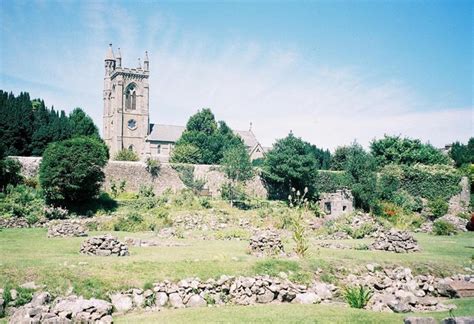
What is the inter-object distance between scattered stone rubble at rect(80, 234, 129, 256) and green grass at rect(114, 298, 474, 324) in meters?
4.90

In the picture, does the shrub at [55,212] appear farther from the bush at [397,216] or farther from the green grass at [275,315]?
the bush at [397,216]

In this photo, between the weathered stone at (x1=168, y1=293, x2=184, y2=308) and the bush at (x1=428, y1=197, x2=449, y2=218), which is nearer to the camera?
→ the weathered stone at (x1=168, y1=293, x2=184, y2=308)

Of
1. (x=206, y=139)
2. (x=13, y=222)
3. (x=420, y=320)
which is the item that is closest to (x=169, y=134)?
(x=206, y=139)

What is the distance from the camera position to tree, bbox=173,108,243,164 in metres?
49.8

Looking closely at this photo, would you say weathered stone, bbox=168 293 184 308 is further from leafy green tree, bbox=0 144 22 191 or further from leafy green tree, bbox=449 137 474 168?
leafy green tree, bbox=449 137 474 168

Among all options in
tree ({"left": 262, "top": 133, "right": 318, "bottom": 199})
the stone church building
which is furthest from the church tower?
tree ({"left": 262, "top": 133, "right": 318, "bottom": 199})

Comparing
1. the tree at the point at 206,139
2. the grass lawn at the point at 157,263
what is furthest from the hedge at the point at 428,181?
the grass lawn at the point at 157,263

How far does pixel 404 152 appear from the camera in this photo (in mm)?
42250

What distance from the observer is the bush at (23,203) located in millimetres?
23766

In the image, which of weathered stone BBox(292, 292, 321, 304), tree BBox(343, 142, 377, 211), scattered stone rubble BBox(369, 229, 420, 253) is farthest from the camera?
tree BBox(343, 142, 377, 211)

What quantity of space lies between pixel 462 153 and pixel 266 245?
1847 inches

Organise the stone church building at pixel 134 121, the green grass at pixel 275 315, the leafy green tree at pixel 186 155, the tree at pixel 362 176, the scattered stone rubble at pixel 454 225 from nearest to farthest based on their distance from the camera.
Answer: the green grass at pixel 275 315 → the scattered stone rubble at pixel 454 225 → the tree at pixel 362 176 → the leafy green tree at pixel 186 155 → the stone church building at pixel 134 121

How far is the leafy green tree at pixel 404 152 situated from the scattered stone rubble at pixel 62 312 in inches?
1470

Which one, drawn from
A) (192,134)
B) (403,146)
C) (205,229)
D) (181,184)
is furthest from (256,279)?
(192,134)
